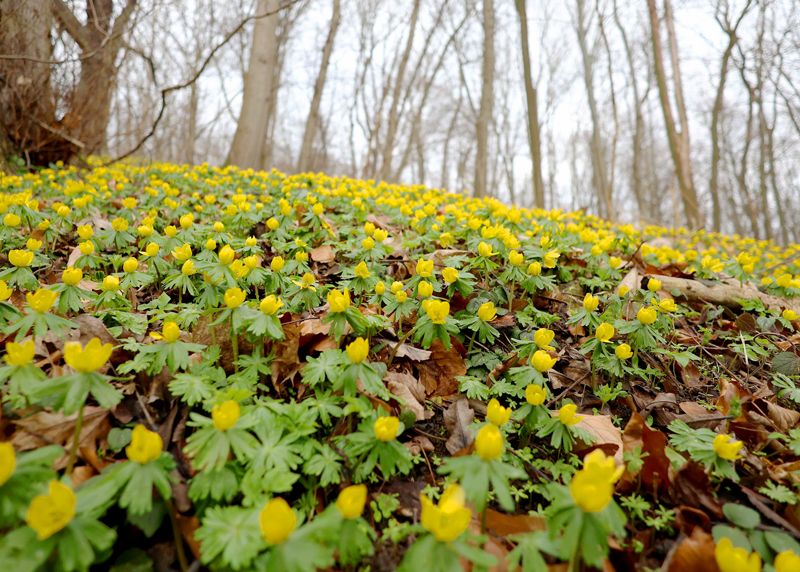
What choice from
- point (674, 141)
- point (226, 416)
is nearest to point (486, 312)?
point (226, 416)

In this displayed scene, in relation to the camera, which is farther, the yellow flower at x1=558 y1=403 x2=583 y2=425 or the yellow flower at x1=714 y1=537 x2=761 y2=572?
the yellow flower at x1=558 y1=403 x2=583 y2=425

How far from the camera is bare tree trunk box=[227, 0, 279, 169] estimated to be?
7.80 m

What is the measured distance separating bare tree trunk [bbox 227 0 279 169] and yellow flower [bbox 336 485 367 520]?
7711 mm

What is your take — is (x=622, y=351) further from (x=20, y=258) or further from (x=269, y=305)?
(x=20, y=258)

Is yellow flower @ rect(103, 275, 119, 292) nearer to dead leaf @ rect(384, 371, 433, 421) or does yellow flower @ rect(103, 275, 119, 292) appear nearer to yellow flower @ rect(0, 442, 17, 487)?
yellow flower @ rect(0, 442, 17, 487)

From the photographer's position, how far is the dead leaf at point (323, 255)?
276cm

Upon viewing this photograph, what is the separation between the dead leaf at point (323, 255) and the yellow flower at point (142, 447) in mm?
1724

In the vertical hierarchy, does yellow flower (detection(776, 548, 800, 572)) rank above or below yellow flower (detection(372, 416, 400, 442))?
below

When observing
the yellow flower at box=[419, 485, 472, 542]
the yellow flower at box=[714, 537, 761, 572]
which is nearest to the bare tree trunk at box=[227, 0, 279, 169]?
the yellow flower at box=[419, 485, 472, 542]

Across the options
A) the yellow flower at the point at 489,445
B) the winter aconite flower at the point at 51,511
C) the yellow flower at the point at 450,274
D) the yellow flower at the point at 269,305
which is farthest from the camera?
the yellow flower at the point at 450,274

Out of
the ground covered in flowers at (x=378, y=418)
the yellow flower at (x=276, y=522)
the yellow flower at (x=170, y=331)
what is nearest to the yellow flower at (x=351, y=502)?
the ground covered in flowers at (x=378, y=418)

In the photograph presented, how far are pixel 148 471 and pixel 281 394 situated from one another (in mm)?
637

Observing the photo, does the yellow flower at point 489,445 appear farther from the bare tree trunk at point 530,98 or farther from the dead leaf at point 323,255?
the bare tree trunk at point 530,98

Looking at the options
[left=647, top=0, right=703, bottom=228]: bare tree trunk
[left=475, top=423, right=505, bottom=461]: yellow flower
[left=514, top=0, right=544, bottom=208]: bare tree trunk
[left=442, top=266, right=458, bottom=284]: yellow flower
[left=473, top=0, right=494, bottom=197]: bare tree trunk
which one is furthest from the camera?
[left=473, top=0, right=494, bottom=197]: bare tree trunk
